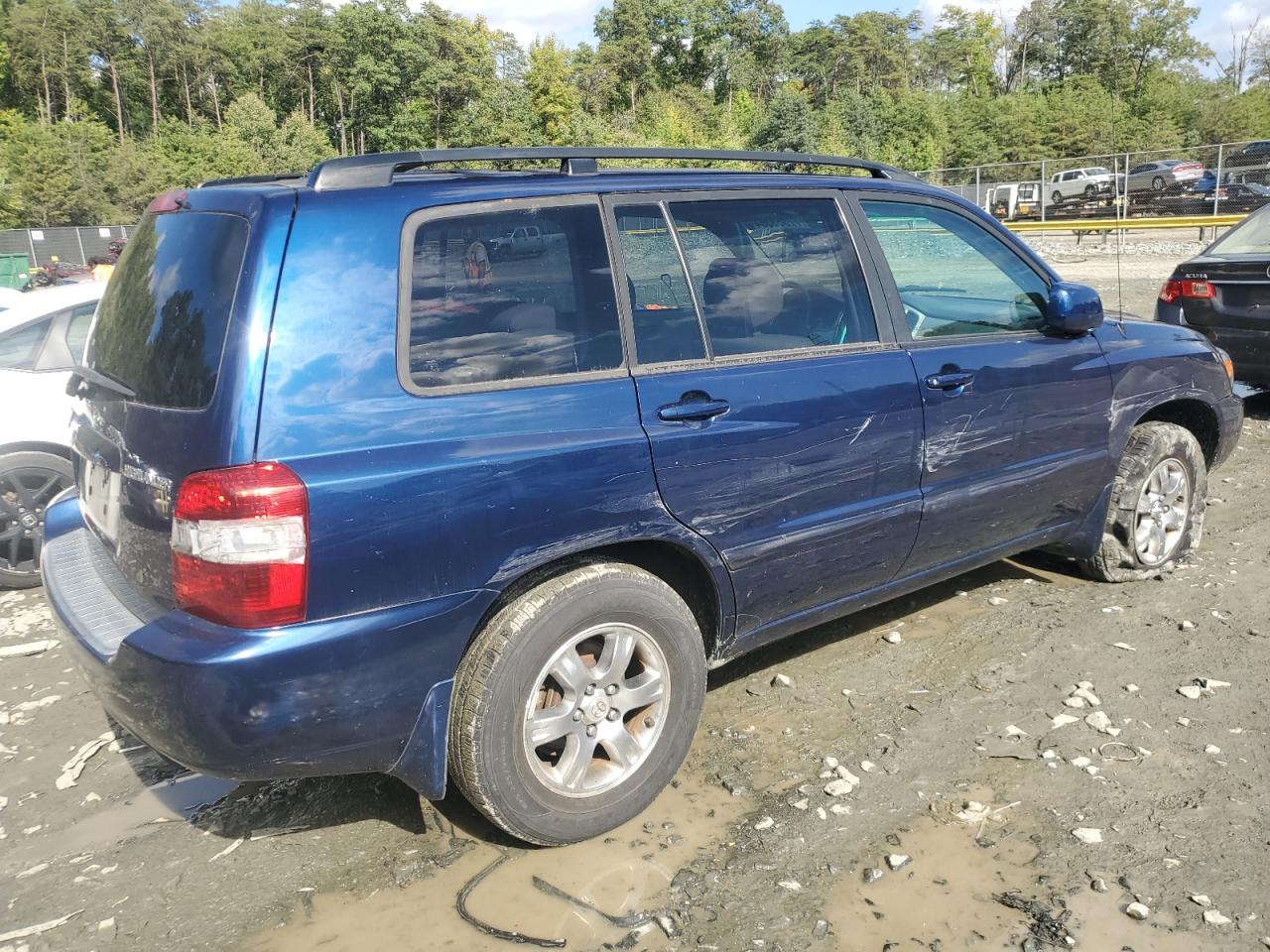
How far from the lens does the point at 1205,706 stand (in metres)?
3.64

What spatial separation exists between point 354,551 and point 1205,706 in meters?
3.01

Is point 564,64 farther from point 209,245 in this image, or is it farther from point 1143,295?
point 209,245

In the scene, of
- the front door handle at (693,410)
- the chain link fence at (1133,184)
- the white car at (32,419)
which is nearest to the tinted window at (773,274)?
the front door handle at (693,410)

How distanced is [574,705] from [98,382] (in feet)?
5.49

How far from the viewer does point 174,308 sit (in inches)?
106

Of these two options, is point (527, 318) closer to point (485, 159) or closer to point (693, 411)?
point (485, 159)

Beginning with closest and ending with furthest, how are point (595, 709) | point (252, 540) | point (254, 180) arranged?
point (252, 540) < point (595, 709) < point (254, 180)

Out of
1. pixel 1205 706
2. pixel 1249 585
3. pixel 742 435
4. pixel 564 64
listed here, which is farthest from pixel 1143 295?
pixel 564 64

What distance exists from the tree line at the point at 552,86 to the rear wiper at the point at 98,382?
44.6 m

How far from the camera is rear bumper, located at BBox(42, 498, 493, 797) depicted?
93.9 inches

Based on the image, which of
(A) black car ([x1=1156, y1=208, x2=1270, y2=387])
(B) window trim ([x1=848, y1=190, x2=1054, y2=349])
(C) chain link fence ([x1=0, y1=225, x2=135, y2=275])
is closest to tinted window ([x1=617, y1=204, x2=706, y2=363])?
(B) window trim ([x1=848, y1=190, x2=1054, y2=349])

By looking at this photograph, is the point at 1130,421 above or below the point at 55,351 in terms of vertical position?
below

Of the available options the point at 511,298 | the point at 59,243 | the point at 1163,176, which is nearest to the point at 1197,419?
the point at 511,298

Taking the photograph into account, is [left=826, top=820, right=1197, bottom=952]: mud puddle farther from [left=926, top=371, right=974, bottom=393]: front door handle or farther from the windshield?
the windshield
